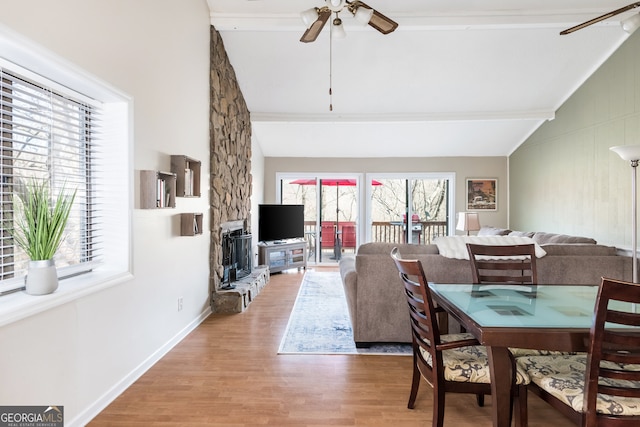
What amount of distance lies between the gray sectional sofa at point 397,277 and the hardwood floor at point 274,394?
27 cm

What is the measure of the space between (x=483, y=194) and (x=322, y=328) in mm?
5238

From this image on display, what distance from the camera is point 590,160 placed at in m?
4.98

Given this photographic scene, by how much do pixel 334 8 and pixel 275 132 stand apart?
396 centimetres

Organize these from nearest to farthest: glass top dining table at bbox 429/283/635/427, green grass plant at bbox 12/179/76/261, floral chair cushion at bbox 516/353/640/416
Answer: floral chair cushion at bbox 516/353/640/416 → glass top dining table at bbox 429/283/635/427 → green grass plant at bbox 12/179/76/261


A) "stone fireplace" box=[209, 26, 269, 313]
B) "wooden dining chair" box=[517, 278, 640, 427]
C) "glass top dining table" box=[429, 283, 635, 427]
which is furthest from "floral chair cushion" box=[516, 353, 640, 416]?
"stone fireplace" box=[209, 26, 269, 313]

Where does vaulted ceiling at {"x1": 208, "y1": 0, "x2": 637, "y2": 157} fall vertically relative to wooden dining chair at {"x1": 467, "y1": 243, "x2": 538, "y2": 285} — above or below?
above

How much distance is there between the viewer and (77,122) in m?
2.33

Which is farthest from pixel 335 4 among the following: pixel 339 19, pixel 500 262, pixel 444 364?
pixel 444 364

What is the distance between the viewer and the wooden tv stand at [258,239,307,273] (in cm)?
644

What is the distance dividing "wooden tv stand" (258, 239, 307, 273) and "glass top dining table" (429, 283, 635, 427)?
4525 millimetres

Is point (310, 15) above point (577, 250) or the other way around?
above

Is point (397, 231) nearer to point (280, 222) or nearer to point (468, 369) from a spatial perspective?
point (280, 222)

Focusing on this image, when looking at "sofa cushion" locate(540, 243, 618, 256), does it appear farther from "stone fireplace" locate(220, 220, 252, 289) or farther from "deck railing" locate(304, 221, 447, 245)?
"deck railing" locate(304, 221, 447, 245)

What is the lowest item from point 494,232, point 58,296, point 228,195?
point 58,296
